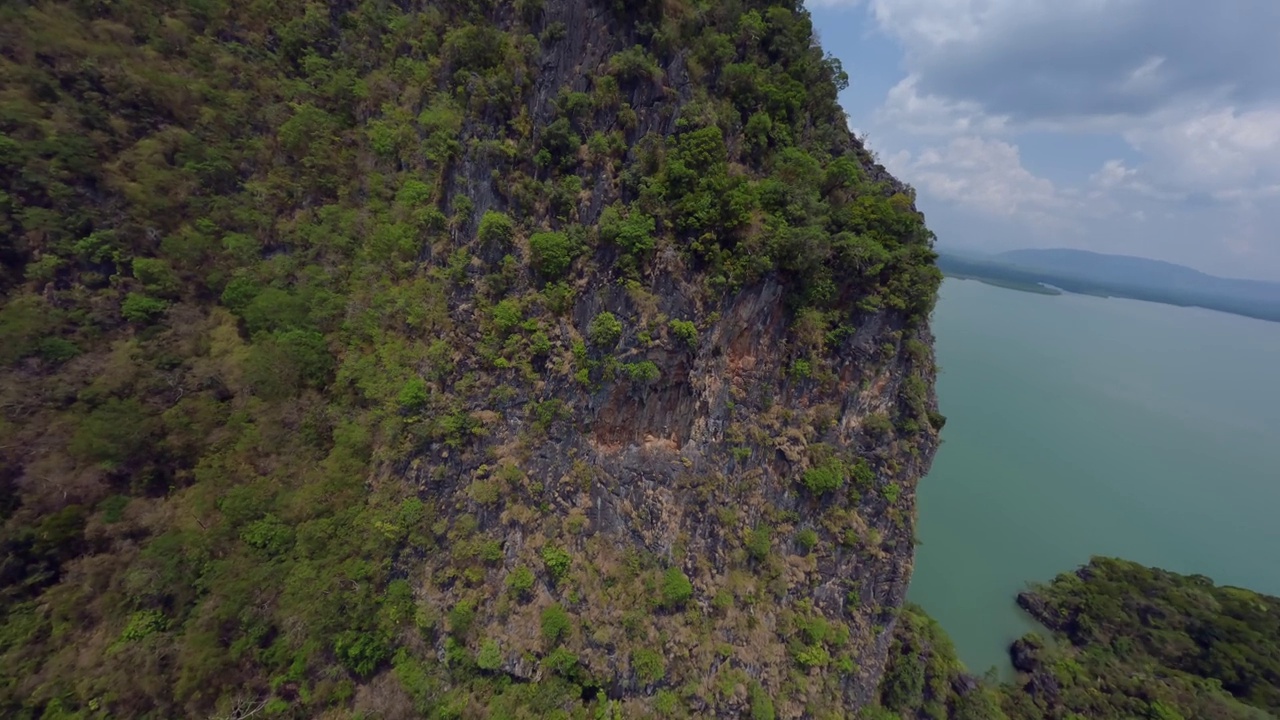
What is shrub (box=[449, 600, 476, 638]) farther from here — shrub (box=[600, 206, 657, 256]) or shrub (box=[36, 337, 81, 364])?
shrub (box=[36, 337, 81, 364])

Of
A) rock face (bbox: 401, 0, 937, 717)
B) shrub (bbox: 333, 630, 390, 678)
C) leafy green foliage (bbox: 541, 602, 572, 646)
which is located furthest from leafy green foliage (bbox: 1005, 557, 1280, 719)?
shrub (bbox: 333, 630, 390, 678)

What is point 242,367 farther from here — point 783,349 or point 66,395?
point 783,349

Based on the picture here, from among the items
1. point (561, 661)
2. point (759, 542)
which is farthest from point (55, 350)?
point (759, 542)

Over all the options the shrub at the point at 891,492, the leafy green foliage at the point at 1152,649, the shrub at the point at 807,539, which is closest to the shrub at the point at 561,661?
the shrub at the point at 807,539

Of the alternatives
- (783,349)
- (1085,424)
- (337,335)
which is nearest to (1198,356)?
(1085,424)

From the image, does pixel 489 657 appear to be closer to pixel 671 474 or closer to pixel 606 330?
pixel 671 474

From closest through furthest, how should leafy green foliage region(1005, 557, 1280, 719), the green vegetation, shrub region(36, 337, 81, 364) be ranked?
1. shrub region(36, 337, 81, 364)
2. the green vegetation
3. leafy green foliage region(1005, 557, 1280, 719)

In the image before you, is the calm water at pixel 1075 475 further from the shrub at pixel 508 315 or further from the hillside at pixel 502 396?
the shrub at pixel 508 315

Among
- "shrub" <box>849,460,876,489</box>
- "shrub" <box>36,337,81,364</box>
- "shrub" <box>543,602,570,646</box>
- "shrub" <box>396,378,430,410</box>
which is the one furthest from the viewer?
"shrub" <box>849,460,876,489</box>

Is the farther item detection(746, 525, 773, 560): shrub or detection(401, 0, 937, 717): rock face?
detection(746, 525, 773, 560): shrub

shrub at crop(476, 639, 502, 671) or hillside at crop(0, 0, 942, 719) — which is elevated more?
hillside at crop(0, 0, 942, 719)
